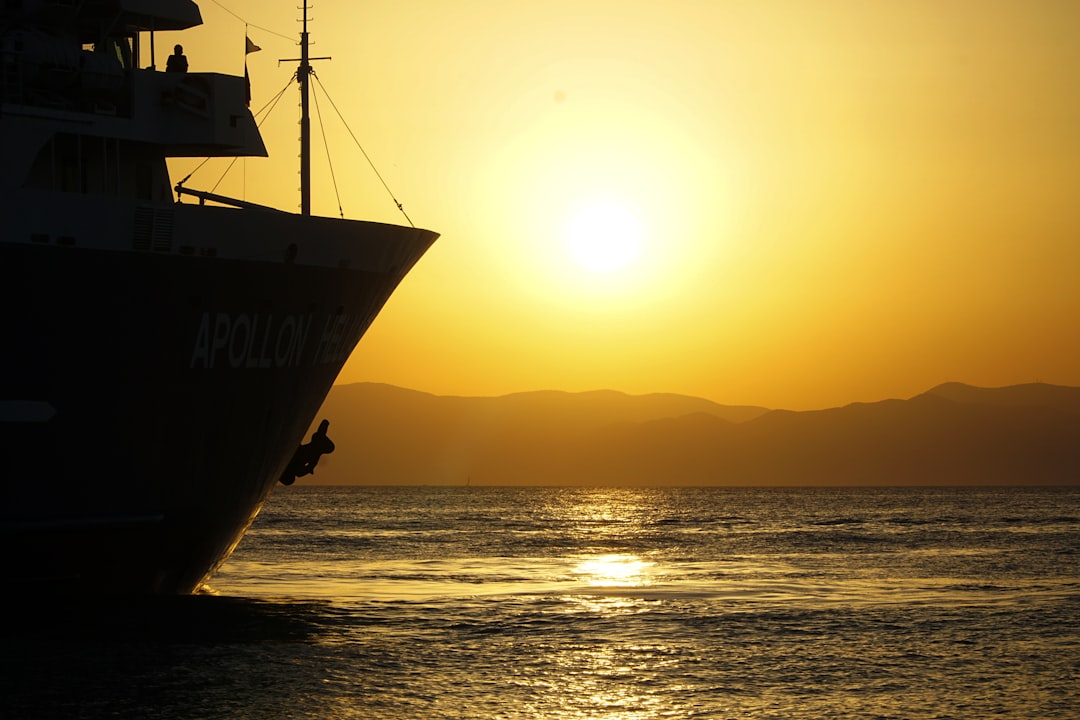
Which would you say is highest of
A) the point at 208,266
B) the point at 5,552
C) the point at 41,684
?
the point at 208,266

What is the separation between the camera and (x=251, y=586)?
41.5 m

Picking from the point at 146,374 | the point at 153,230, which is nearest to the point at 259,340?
the point at 146,374

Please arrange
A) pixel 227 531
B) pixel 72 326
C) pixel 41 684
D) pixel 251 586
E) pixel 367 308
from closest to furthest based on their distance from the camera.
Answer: pixel 41 684, pixel 72 326, pixel 227 531, pixel 367 308, pixel 251 586

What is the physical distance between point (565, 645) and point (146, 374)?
33.8ft

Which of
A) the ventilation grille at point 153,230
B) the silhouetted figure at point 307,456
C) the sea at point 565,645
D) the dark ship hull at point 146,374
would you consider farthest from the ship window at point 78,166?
the silhouetted figure at point 307,456

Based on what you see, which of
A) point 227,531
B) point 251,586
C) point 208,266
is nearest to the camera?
point 208,266

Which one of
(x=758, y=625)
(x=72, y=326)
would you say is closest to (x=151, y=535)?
(x=72, y=326)

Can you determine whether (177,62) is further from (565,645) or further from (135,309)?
(565,645)

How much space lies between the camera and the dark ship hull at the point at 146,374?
22875 mm

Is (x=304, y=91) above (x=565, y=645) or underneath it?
above

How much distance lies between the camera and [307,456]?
114ft

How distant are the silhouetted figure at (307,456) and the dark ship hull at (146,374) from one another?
5532mm

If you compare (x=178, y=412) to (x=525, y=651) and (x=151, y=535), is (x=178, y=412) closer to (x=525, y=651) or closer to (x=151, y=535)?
(x=151, y=535)

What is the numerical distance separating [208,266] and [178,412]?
2824 millimetres
